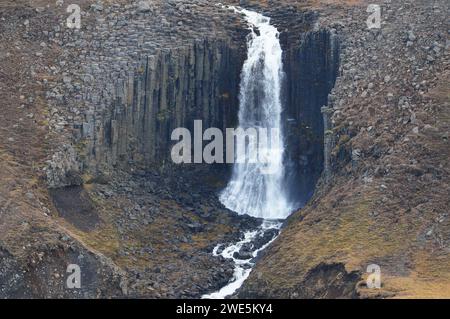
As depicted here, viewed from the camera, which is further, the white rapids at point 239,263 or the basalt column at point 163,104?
the basalt column at point 163,104

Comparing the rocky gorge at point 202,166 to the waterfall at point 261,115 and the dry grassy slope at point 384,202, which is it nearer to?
the dry grassy slope at point 384,202

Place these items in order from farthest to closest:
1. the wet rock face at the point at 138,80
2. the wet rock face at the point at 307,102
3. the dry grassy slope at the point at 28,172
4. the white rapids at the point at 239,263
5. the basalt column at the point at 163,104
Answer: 1. the wet rock face at the point at 307,102
2. the basalt column at the point at 163,104
3. the wet rock face at the point at 138,80
4. the white rapids at the point at 239,263
5. the dry grassy slope at the point at 28,172

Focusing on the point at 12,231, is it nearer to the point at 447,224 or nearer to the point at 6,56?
the point at 6,56

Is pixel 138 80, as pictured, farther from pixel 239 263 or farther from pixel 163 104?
pixel 239 263

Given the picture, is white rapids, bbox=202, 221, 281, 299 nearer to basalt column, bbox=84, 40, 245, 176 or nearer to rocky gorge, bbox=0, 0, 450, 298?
rocky gorge, bbox=0, 0, 450, 298

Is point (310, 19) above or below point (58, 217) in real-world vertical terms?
above

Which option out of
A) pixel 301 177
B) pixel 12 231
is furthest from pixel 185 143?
pixel 12 231

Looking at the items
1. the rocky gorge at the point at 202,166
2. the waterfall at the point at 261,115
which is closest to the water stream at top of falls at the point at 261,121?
the waterfall at the point at 261,115
